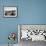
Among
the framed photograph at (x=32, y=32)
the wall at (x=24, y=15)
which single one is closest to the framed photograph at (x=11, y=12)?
the wall at (x=24, y=15)

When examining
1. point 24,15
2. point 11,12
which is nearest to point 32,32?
point 24,15

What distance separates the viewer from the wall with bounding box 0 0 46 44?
374cm

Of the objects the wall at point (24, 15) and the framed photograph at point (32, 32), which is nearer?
the framed photograph at point (32, 32)

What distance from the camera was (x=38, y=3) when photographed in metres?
3.78

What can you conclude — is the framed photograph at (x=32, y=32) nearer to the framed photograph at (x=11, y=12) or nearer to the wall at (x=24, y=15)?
the wall at (x=24, y=15)

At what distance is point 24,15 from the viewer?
12.4ft

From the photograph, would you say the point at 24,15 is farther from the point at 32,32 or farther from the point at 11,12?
the point at 32,32

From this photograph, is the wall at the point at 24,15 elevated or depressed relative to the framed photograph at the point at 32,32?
elevated

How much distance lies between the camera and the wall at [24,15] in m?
3.74

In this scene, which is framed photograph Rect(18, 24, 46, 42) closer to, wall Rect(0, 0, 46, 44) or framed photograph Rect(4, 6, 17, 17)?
wall Rect(0, 0, 46, 44)

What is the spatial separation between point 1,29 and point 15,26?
41 centimetres

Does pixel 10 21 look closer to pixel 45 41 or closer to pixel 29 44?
pixel 29 44

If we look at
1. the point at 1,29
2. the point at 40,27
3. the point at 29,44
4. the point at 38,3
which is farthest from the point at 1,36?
the point at 38,3

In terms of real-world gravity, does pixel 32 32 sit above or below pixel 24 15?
below
